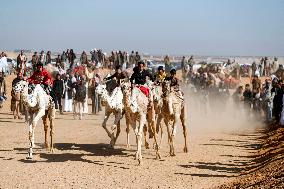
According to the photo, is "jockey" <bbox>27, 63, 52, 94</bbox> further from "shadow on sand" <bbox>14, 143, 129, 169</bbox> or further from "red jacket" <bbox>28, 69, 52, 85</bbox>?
"shadow on sand" <bbox>14, 143, 129, 169</bbox>

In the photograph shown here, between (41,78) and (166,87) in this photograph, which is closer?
(41,78)

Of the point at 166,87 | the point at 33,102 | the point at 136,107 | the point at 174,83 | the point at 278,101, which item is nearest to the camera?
the point at 136,107

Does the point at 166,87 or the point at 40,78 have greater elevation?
the point at 40,78

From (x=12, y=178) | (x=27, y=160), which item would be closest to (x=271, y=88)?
(x=27, y=160)

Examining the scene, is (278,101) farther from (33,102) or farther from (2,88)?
(2,88)

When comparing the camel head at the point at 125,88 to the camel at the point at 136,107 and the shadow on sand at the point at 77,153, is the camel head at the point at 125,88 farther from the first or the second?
the shadow on sand at the point at 77,153

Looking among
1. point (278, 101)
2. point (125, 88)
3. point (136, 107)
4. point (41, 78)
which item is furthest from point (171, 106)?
point (278, 101)

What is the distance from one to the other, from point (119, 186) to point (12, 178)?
2741mm

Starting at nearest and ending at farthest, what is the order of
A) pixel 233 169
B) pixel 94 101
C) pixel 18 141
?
pixel 233 169
pixel 18 141
pixel 94 101

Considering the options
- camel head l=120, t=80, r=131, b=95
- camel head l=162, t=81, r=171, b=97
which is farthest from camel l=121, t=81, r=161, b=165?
camel head l=162, t=81, r=171, b=97

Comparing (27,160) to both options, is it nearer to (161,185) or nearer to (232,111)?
(161,185)

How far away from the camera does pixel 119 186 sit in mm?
12703

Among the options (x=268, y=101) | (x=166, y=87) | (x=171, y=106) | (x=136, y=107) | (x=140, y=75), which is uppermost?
(x=140, y=75)

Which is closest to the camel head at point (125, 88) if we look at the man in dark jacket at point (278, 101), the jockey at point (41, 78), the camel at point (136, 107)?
the camel at point (136, 107)
